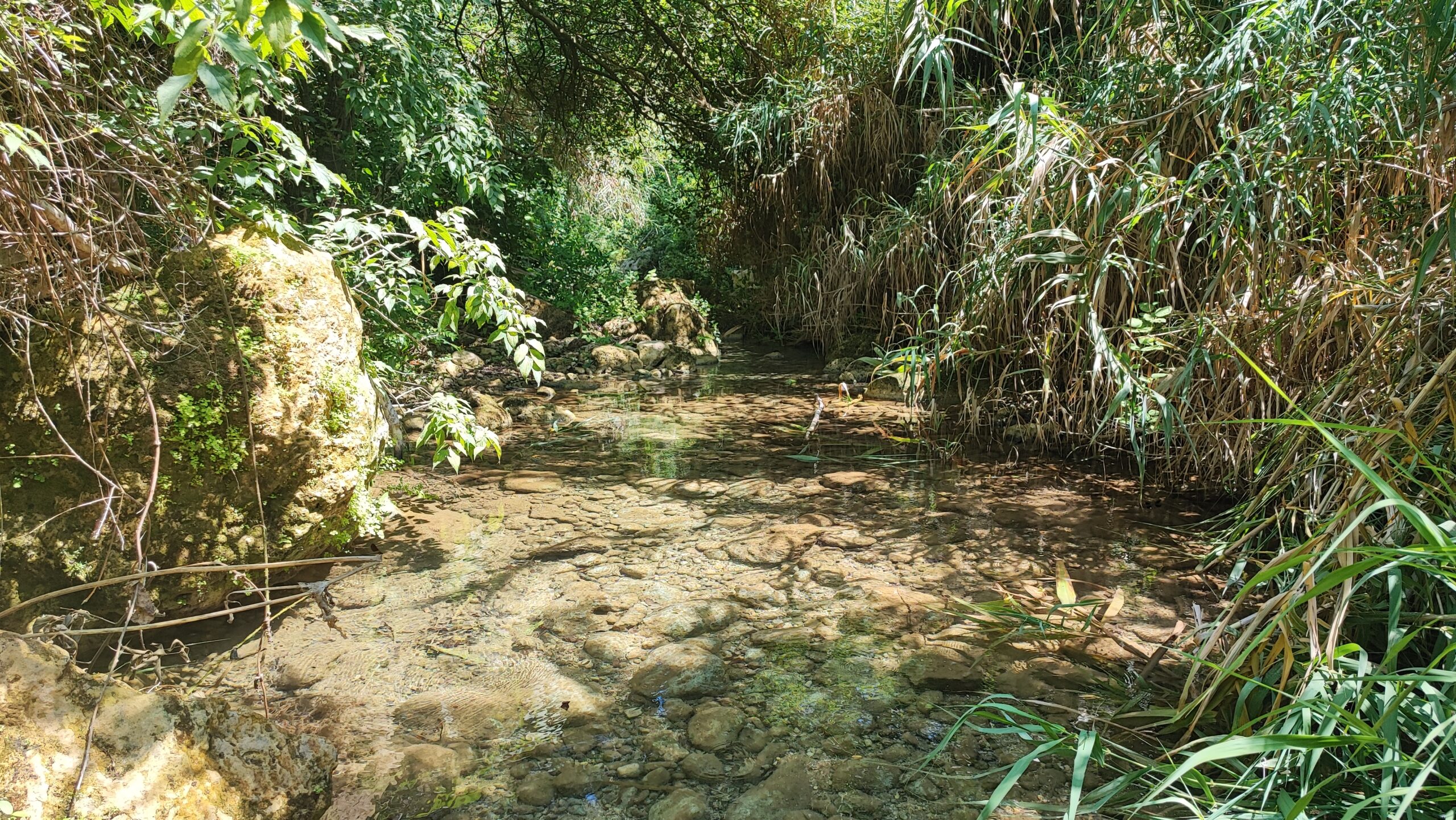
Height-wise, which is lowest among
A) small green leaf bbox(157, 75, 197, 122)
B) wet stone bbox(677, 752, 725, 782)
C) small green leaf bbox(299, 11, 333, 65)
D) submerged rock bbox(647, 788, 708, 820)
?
submerged rock bbox(647, 788, 708, 820)

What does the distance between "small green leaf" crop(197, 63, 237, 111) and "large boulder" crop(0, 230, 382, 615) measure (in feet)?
3.45

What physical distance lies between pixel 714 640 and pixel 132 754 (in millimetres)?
1342

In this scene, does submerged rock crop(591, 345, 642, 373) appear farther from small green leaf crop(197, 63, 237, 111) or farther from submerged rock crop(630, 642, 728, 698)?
small green leaf crop(197, 63, 237, 111)

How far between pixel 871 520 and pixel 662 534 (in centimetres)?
84

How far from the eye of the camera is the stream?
5.34ft

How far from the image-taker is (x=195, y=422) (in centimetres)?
222

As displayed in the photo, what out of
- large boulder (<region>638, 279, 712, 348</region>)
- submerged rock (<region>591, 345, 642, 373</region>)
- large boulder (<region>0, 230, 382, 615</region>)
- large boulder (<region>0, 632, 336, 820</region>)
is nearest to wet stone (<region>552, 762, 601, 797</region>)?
large boulder (<region>0, 632, 336, 820</region>)

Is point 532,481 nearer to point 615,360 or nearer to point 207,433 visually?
point 207,433

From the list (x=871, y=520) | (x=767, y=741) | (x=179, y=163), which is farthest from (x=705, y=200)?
(x=767, y=741)

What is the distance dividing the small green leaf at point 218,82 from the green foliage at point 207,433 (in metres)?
1.45

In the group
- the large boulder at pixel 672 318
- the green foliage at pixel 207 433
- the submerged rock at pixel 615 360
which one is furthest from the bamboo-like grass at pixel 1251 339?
the large boulder at pixel 672 318

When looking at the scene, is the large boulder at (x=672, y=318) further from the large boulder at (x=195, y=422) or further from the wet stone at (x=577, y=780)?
the wet stone at (x=577, y=780)

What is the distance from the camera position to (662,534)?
3.03 metres

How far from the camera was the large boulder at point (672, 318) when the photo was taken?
25.5 ft
